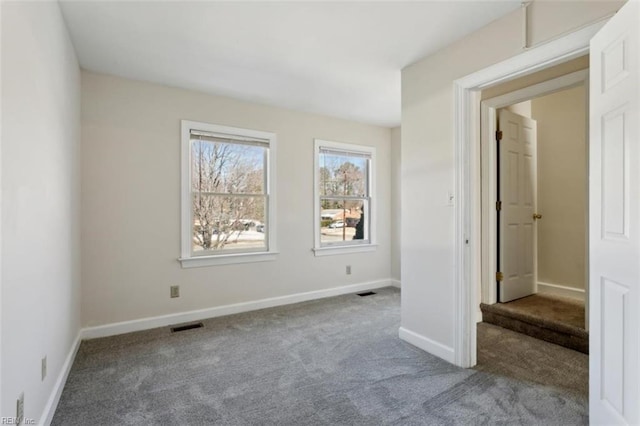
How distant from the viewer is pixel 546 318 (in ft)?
A: 9.50

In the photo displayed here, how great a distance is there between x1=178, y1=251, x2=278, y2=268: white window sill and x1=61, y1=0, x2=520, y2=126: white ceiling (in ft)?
5.86

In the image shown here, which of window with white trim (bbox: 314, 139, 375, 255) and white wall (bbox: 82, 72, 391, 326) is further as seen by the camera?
window with white trim (bbox: 314, 139, 375, 255)

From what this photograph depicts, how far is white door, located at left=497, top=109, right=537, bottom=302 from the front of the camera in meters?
3.43

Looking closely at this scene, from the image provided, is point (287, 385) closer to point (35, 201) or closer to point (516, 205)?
point (35, 201)

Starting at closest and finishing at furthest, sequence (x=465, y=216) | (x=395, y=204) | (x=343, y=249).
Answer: (x=465, y=216), (x=343, y=249), (x=395, y=204)

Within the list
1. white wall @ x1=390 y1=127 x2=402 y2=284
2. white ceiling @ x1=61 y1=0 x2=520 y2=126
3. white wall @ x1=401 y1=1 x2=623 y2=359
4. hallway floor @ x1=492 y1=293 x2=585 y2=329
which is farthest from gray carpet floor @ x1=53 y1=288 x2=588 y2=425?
white ceiling @ x1=61 y1=0 x2=520 y2=126

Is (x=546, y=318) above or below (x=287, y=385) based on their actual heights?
above

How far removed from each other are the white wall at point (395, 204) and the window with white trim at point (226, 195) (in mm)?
1969

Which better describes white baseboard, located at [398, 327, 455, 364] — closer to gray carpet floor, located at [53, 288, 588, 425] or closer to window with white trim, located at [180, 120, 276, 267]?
gray carpet floor, located at [53, 288, 588, 425]

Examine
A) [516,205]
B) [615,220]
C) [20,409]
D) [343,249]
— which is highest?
[516,205]

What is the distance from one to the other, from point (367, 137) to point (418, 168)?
2.13 m

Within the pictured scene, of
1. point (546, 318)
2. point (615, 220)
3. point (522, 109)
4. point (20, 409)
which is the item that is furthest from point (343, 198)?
point (20, 409)

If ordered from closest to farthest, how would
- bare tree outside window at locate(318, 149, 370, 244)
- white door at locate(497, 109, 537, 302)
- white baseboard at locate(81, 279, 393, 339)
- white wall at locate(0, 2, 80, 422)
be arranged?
white wall at locate(0, 2, 80, 422), white baseboard at locate(81, 279, 393, 339), white door at locate(497, 109, 537, 302), bare tree outside window at locate(318, 149, 370, 244)

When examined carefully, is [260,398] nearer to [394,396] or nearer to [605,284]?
[394,396]
